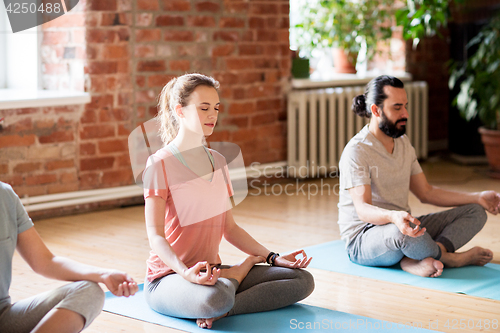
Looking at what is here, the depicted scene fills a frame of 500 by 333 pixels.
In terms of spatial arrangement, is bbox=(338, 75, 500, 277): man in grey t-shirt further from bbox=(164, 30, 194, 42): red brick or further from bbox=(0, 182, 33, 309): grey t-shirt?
bbox=(164, 30, 194, 42): red brick

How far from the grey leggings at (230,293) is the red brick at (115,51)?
2168 mm

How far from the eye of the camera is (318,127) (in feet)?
17.0

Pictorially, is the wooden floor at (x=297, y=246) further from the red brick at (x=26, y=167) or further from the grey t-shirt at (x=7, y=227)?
the grey t-shirt at (x=7, y=227)

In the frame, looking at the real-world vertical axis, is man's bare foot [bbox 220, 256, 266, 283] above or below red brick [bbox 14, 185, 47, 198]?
above

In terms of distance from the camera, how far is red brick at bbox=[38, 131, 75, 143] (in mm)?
3908

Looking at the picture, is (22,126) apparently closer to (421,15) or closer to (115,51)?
(115,51)

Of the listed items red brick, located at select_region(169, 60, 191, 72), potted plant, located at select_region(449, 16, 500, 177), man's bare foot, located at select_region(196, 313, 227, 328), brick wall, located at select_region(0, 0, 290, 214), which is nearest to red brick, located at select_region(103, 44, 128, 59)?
brick wall, located at select_region(0, 0, 290, 214)

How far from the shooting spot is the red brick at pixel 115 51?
13.3 feet

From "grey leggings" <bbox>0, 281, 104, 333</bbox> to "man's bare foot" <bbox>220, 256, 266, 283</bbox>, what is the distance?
64cm

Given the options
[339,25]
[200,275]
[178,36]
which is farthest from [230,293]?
[339,25]

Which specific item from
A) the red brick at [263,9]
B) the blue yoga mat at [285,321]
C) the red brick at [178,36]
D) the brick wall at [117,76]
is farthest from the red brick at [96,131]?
the blue yoga mat at [285,321]

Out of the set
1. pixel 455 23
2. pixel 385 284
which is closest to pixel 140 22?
pixel 385 284

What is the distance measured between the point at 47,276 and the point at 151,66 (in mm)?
2761

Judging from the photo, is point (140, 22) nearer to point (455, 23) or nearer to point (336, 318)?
point (336, 318)
